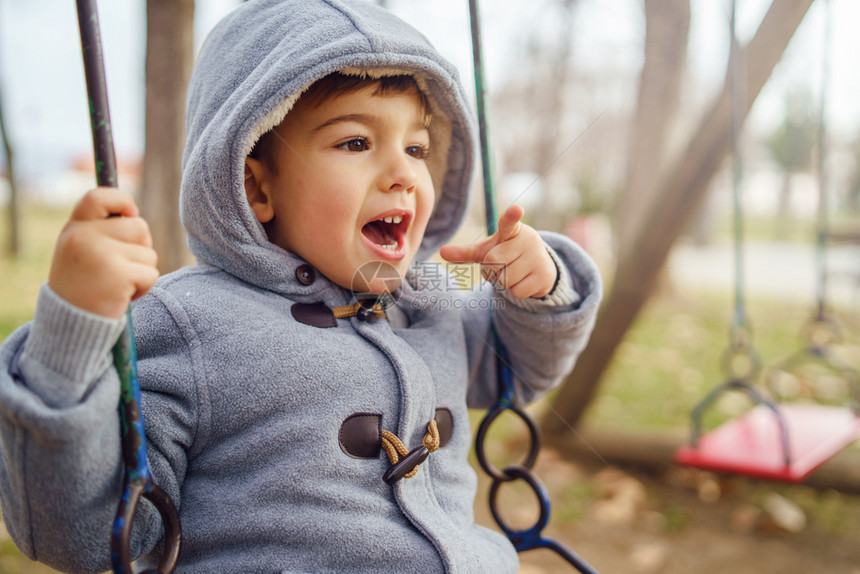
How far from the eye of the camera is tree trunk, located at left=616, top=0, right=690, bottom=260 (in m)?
4.77

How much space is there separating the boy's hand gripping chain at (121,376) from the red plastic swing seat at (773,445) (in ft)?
4.87

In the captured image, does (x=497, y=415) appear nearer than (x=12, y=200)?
Yes

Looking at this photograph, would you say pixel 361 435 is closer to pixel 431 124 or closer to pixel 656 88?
pixel 431 124

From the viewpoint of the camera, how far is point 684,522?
2.50 m

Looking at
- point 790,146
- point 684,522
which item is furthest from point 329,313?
point 790,146

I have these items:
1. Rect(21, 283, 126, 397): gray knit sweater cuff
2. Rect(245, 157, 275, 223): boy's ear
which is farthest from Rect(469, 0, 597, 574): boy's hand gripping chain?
Rect(21, 283, 126, 397): gray knit sweater cuff

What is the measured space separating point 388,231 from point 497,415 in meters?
0.38

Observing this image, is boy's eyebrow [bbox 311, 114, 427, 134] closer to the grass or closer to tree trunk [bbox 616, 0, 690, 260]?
the grass

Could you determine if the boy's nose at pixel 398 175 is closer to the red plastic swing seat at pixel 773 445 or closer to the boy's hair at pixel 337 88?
the boy's hair at pixel 337 88

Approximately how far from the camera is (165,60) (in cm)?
199

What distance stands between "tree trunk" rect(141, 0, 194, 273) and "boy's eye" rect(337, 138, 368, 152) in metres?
1.17

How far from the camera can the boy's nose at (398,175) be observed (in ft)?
3.16

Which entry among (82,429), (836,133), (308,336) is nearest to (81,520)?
Result: (82,429)

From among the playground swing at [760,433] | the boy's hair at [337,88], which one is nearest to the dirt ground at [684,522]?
the playground swing at [760,433]
